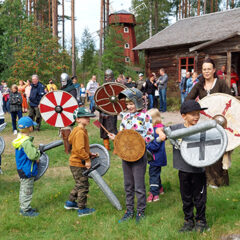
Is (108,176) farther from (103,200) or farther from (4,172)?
(4,172)

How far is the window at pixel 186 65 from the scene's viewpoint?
1934 centimetres

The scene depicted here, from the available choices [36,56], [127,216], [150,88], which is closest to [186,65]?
[150,88]

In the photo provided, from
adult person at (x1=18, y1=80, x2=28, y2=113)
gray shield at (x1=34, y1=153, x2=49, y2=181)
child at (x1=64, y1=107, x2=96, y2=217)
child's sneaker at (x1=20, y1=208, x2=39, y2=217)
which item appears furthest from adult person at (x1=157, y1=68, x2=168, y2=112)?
child's sneaker at (x1=20, y1=208, x2=39, y2=217)

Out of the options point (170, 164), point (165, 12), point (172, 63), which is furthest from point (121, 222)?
point (165, 12)

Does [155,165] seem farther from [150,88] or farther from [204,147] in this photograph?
[150,88]

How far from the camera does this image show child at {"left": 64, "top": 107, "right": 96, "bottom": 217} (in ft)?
13.6

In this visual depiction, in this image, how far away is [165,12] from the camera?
141ft

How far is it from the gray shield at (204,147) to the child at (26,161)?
209 centimetres

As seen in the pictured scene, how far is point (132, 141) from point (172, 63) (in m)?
17.2

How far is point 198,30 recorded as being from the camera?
65.3ft

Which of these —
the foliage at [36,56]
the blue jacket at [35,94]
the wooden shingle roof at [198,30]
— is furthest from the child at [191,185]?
the foliage at [36,56]

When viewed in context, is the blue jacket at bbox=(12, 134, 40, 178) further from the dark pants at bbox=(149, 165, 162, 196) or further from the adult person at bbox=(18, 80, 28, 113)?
the adult person at bbox=(18, 80, 28, 113)

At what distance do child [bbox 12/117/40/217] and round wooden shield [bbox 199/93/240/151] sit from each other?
246 cm

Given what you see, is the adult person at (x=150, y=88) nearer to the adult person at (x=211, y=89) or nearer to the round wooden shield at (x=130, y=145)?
the adult person at (x=211, y=89)
